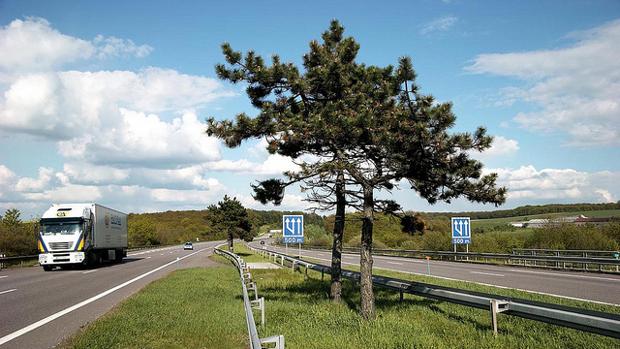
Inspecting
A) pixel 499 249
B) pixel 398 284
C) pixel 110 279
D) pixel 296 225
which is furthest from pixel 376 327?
pixel 499 249

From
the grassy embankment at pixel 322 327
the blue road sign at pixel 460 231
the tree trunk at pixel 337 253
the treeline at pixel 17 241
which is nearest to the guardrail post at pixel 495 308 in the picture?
the grassy embankment at pixel 322 327

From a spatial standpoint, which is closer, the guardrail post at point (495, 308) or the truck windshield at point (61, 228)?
the guardrail post at point (495, 308)

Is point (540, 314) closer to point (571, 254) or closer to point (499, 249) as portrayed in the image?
point (571, 254)

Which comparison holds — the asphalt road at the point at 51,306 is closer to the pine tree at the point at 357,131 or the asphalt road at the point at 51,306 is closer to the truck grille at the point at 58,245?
the pine tree at the point at 357,131

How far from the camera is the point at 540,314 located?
301 inches

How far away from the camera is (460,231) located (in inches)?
1185

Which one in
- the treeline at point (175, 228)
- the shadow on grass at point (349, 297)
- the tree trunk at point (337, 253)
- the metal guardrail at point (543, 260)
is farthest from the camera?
the treeline at point (175, 228)

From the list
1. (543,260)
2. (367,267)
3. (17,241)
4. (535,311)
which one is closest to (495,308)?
(535,311)

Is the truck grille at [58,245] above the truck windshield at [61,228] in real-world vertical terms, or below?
below

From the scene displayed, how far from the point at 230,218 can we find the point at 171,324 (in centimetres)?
4545

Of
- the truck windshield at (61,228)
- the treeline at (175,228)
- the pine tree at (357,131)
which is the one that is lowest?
the treeline at (175,228)

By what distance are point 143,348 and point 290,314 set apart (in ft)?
12.4

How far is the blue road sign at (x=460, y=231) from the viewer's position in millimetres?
29984

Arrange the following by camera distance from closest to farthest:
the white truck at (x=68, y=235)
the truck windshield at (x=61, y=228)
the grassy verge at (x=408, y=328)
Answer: the grassy verge at (x=408, y=328), the white truck at (x=68, y=235), the truck windshield at (x=61, y=228)
